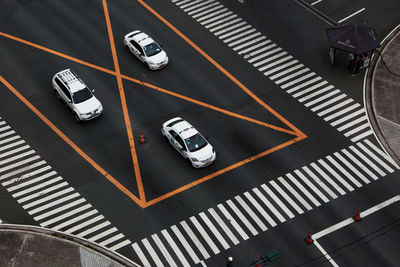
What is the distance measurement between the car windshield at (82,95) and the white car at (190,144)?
23.3ft

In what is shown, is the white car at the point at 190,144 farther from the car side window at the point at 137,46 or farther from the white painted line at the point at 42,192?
the car side window at the point at 137,46

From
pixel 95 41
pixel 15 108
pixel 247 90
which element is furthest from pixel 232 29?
pixel 15 108

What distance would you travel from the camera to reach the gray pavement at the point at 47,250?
119 feet

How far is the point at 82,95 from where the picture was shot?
45.2 meters

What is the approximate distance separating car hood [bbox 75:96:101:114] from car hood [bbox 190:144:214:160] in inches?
356

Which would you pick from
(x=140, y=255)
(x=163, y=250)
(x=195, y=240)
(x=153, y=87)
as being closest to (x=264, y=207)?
(x=195, y=240)

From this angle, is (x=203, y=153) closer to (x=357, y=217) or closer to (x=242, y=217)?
(x=242, y=217)

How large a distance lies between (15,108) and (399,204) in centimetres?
3035

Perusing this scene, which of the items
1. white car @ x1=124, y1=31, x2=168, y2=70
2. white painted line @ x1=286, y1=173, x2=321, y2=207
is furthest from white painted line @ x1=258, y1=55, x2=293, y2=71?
white painted line @ x1=286, y1=173, x2=321, y2=207

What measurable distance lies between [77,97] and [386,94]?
83.2 feet

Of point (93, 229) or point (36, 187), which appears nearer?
point (93, 229)

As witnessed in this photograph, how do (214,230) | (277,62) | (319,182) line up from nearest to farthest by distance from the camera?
(214,230) < (319,182) < (277,62)

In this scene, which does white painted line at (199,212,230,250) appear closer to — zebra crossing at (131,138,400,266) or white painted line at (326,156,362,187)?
zebra crossing at (131,138,400,266)

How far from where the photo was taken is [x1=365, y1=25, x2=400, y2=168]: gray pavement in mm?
44531
